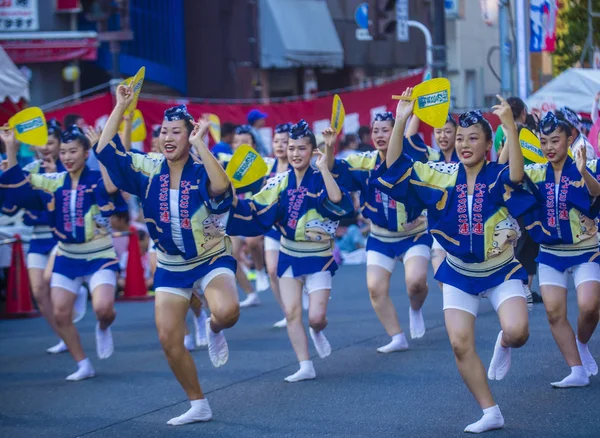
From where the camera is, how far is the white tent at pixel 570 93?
15.2 metres

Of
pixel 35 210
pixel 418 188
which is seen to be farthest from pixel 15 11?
pixel 418 188

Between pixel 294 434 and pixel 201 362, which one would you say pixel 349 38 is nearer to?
pixel 201 362

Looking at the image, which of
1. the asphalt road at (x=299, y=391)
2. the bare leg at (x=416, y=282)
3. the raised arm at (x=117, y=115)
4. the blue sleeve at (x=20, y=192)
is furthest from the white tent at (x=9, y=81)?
the raised arm at (x=117, y=115)

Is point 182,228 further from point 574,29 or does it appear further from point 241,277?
point 574,29

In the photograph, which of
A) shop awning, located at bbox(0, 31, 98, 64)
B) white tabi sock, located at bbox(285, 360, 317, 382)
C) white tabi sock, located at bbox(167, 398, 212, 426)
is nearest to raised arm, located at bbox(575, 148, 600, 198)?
white tabi sock, located at bbox(285, 360, 317, 382)

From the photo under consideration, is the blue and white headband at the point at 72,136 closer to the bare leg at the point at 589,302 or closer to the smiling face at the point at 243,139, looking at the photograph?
the smiling face at the point at 243,139

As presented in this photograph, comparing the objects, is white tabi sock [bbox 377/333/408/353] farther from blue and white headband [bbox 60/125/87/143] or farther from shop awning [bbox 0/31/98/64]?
shop awning [bbox 0/31/98/64]

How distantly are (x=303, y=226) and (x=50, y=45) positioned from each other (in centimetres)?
1225

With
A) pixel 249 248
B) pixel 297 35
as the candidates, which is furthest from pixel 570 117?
pixel 297 35

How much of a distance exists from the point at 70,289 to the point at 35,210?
3.49 feet

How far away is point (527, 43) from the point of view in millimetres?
17141

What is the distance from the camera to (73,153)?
8.88 meters

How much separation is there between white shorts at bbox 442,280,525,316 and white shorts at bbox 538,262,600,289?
3.21 ft

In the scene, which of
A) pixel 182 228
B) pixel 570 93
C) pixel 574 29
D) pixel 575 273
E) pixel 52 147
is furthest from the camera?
pixel 574 29
